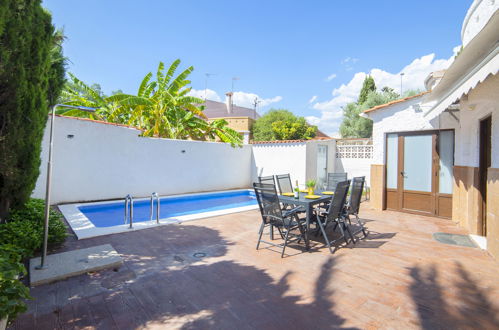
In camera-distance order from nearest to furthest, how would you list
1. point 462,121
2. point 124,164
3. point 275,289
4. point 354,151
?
point 275,289 < point 462,121 < point 124,164 < point 354,151

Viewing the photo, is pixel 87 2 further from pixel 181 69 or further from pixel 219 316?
pixel 219 316

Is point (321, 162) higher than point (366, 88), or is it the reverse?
point (366, 88)

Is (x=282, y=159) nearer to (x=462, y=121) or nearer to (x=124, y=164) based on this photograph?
(x=124, y=164)

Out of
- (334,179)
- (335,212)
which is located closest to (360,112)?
(334,179)

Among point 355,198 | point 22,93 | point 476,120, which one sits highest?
point 476,120

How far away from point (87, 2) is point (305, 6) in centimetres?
1150

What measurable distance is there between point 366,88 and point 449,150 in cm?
2741

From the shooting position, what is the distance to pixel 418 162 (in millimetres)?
9734

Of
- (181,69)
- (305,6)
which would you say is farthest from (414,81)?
(181,69)

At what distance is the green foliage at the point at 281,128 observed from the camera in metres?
26.7

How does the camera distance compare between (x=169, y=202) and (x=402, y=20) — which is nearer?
(x=169, y=202)

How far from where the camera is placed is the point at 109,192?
1209 centimetres

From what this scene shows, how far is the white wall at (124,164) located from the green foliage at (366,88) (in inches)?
949

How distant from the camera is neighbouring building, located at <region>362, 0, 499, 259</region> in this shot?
5.62 m
